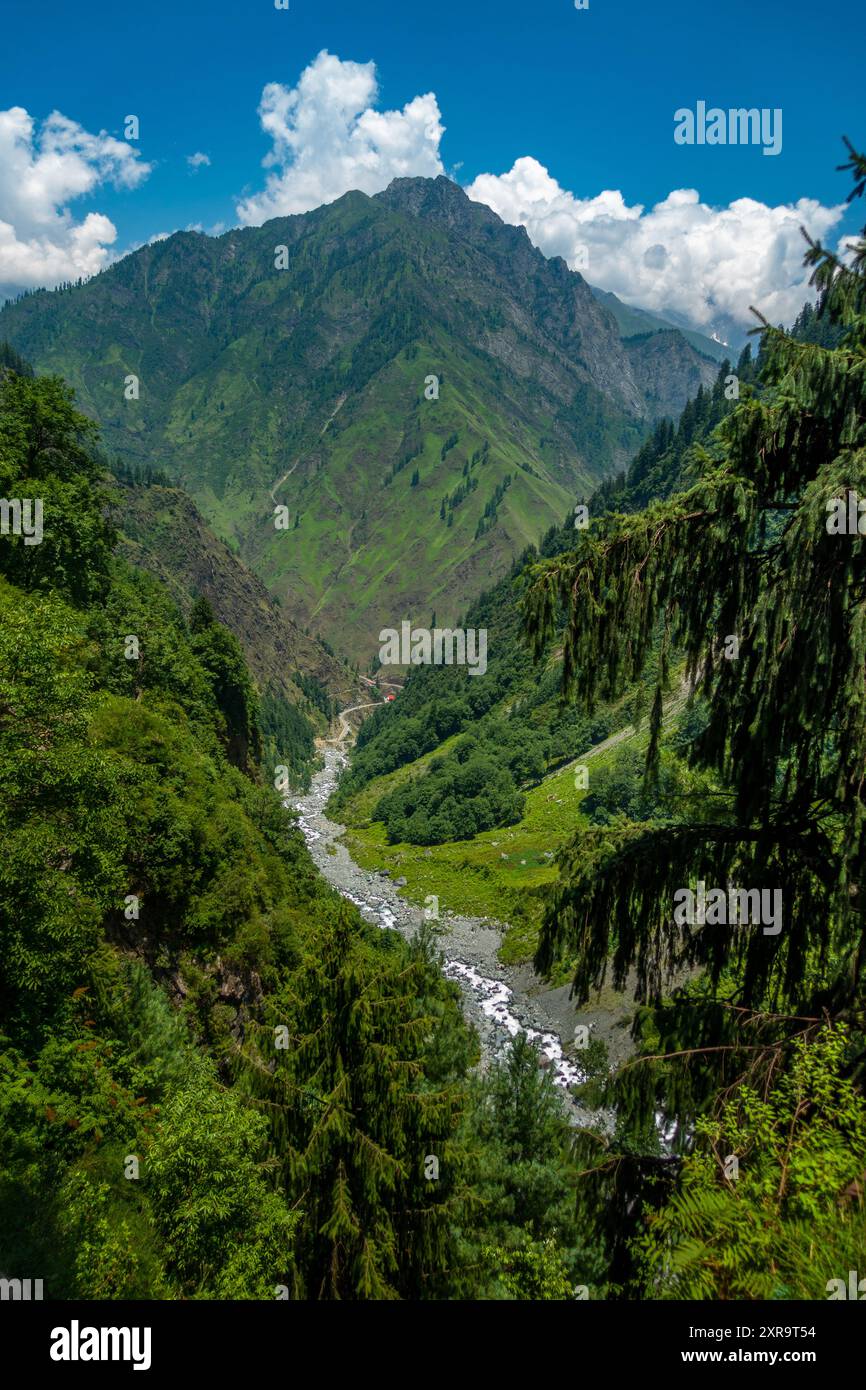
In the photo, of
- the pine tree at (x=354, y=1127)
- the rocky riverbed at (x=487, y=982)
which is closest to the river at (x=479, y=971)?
the rocky riverbed at (x=487, y=982)

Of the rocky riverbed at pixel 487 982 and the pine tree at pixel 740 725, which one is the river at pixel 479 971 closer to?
the rocky riverbed at pixel 487 982

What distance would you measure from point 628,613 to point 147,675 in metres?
46.6

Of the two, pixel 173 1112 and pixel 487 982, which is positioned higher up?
pixel 173 1112

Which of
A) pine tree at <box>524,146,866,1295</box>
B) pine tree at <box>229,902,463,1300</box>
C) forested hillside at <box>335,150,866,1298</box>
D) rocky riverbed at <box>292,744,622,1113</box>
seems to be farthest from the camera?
rocky riverbed at <box>292,744,622,1113</box>

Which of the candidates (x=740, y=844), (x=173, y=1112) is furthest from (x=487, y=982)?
(x=740, y=844)

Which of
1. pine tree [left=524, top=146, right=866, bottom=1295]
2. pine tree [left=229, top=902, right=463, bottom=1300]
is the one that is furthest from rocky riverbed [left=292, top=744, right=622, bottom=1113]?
pine tree [left=524, top=146, right=866, bottom=1295]

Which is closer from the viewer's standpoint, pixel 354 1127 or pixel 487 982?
pixel 354 1127

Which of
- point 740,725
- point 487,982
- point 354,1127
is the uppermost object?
point 740,725

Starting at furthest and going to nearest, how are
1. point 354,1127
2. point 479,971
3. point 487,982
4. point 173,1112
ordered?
point 479,971
point 487,982
point 354,1127
point 173,1112

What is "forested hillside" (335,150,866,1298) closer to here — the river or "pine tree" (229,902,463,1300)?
"pine tree" (229,902,463,1300)

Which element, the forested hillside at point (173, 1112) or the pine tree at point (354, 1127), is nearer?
the forested hillside at point (173, 1112)

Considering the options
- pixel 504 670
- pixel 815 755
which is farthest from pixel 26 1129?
pixel 504 670

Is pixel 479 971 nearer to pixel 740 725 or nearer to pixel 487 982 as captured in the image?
pixel 487 982
